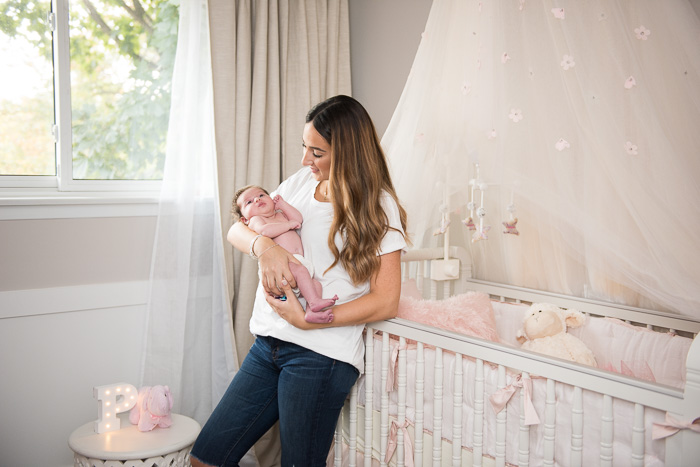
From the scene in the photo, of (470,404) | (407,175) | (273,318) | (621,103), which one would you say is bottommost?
(470,404)

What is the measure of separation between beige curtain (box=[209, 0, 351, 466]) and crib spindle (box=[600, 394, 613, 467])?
5.46 ft

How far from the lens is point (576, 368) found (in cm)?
142

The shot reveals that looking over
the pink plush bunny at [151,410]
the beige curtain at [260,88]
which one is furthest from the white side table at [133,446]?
the beige curtain at [260,88]

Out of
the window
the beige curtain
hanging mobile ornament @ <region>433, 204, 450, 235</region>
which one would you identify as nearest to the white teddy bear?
hanging mobile ornament @ <region>433, 204, 450, 235</region>

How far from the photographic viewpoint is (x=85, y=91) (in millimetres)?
2445

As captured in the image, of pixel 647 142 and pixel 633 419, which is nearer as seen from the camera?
pixel 633 419

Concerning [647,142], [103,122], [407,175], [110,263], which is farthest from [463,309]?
[103,122]

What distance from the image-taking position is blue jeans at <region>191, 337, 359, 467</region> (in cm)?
173

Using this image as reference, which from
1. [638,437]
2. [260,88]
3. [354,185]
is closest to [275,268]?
[354,185]

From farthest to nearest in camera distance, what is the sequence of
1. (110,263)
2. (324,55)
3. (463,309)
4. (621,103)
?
1. (324,55)
2. (110,263)
3. (463,309)
4. (621,103)

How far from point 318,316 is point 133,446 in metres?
0.77

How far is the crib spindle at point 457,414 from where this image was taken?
168 cm

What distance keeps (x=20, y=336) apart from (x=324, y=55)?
5.87 ft

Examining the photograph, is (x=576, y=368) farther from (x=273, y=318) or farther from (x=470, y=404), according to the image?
(x=273, y=318)
